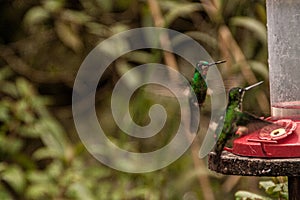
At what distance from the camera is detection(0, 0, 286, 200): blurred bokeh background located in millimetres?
3264

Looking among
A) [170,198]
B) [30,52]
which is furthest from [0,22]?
[170,198]

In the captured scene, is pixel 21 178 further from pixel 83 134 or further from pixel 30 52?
pixel 30 52

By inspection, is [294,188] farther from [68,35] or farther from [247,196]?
[68,35]

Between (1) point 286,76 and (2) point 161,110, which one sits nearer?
(1) point 286,76

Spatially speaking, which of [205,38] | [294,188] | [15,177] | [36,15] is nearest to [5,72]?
[36,15]

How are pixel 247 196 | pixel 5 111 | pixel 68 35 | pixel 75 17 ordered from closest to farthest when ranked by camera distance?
pixel 247 196 → pixel 5 111 → pixel 75 17 → pixel 68 35

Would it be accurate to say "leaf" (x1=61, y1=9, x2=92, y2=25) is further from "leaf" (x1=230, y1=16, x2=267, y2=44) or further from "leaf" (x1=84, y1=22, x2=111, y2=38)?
"leaf" (x1=230, y1=16, x2=267, y2=44)

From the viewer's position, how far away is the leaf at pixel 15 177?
3246 mm

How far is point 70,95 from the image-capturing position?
4289 mm

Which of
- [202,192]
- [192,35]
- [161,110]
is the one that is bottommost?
[202,192]

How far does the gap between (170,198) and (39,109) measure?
28.2 inches

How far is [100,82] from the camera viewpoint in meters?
4.20

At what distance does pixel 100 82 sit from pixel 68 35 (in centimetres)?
38

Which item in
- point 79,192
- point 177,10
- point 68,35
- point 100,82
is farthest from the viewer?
point 100,82
